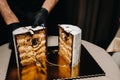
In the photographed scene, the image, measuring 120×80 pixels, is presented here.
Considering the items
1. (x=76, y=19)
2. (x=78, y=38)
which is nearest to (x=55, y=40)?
(x=78, y=38)

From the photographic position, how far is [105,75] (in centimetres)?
113

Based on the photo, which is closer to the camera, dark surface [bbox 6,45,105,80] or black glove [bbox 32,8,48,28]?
dark surface [bbox 6,45,105,80]

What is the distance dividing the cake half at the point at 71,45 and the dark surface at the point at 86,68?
1.7 inches

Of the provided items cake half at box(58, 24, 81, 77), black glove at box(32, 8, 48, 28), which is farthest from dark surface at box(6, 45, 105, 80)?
black glove at box(32, 8, 48, 28)

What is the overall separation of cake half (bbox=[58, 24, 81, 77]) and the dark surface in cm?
4

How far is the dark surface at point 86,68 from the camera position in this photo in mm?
1113

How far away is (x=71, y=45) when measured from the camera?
3.65 feet

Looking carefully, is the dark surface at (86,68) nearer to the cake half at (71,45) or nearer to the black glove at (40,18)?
the cake half at (71,45)

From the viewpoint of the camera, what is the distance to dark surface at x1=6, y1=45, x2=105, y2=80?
1.11m

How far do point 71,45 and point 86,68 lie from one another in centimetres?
18

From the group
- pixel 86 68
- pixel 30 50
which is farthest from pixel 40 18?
pixel 86 68

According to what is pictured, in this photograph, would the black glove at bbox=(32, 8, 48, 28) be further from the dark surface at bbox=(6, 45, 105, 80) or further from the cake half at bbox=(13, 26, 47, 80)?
the dark surface at bbox=(6, 45, 105, 80)

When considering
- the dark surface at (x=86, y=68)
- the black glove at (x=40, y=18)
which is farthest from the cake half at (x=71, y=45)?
the black glove at (x=40, y=18)

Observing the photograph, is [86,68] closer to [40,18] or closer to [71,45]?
[71,45]
